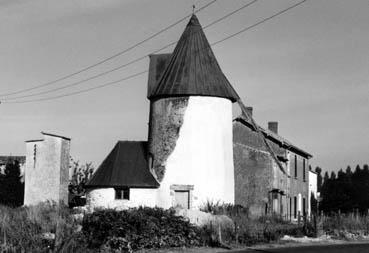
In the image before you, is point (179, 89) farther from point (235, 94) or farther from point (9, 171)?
point (9, 171)

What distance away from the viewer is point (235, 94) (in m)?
39.7

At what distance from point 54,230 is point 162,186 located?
17.2 metres

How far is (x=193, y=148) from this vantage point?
37625 millimetres

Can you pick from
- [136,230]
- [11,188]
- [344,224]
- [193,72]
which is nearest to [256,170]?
[193,72]

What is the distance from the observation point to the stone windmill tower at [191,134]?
37.7m

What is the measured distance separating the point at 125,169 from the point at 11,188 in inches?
520

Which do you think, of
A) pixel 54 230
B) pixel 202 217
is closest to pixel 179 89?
pixel 202 217

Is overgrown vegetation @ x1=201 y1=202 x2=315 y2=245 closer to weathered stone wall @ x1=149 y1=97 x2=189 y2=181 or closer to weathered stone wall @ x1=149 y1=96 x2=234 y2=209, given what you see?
weathered stone wall @ x1=149 y1=96 x2=234 y2=209

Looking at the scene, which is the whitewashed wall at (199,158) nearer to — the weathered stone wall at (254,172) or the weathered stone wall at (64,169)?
the weathered stone wall at (254,172)

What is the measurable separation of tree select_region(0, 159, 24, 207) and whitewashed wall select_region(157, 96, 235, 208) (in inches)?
556

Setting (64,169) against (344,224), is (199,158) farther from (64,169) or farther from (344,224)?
(64,169)

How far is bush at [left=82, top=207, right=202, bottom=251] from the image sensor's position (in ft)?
74.7

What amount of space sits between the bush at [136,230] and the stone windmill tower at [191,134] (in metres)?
12.8

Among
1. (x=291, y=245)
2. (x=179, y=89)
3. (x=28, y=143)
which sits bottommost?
(x=291, y=245)
